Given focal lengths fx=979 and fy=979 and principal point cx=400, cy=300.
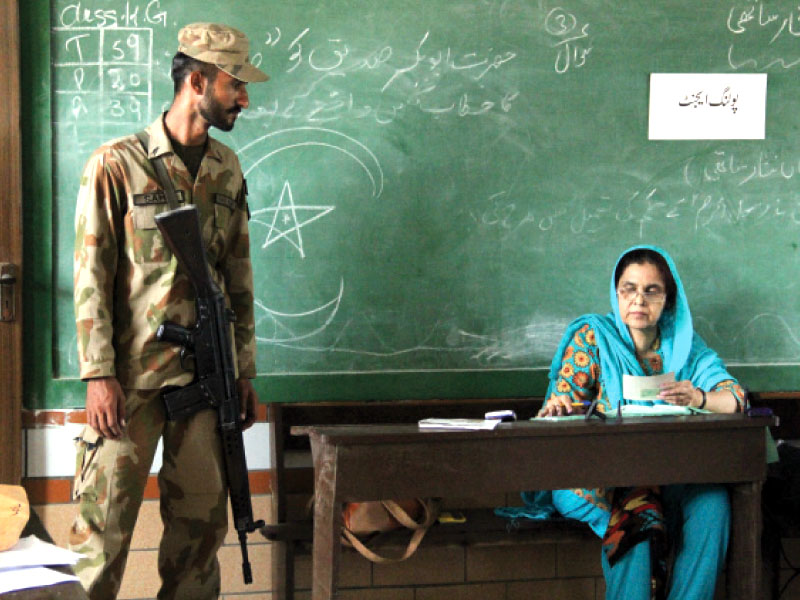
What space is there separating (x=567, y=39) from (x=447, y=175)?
2.19ft

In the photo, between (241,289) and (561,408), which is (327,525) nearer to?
(241,289)

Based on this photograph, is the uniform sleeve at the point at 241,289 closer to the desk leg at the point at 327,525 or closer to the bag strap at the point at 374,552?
the desk leg at the point at 327,525

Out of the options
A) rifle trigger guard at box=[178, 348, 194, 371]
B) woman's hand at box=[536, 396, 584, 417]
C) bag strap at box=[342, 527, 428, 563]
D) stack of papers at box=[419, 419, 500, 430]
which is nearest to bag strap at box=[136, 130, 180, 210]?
rifle trigger guard at box=[178, 348, 194, 371]

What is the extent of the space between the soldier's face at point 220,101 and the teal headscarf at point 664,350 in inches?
53.2

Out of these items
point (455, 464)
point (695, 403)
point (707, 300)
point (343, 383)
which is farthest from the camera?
point (707, 300)

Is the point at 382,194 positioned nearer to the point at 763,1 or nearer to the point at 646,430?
the point at 646,430

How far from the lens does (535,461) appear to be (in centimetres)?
262

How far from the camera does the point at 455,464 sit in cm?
256

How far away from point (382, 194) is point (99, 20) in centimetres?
111

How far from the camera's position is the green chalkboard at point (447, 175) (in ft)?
10.7

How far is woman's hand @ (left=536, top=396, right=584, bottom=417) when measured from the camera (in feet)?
10.0

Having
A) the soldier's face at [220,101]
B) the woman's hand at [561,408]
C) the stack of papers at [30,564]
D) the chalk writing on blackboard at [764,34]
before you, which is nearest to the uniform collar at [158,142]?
the soldier's face at [220,101]

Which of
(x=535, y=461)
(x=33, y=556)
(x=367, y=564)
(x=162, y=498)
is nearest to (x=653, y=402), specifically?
(x=535, y=461)

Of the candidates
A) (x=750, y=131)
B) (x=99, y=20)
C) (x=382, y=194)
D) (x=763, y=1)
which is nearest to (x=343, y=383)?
(x=382, y=194)
